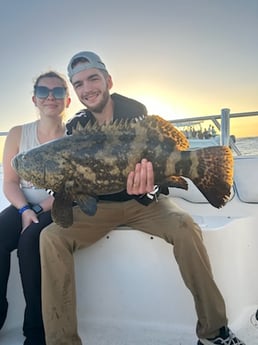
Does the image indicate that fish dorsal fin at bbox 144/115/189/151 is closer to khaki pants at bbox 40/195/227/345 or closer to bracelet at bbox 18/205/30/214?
khaki pants at bbox 40/195/227/345

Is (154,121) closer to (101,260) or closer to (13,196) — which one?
(101,260)

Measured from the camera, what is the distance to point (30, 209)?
2.43m

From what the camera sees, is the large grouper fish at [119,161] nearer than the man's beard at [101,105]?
Yes

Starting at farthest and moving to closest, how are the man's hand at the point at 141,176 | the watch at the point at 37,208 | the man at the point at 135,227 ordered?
the watch at the point at 37,208 < the man at the point at 135,227 < the man's hand at the point at 141,176

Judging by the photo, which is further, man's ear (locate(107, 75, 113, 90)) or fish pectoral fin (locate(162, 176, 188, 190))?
man's ear (locate(107, 75, 113, 90))

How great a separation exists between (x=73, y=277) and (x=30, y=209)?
1.94 feet

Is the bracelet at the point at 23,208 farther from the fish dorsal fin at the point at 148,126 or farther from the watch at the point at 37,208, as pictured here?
the fish dorsal fin at the point at 148,126

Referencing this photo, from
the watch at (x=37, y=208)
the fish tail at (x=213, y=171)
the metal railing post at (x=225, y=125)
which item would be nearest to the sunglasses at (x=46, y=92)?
the watch at (x=37, y=208)

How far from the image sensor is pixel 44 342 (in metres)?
2.12

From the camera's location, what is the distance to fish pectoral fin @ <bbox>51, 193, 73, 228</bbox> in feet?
6.40

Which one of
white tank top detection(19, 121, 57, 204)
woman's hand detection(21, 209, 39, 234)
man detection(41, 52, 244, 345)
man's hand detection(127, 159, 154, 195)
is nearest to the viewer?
man's hand detection(127, 159, 154, 195)

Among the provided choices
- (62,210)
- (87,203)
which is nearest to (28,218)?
(62,210)

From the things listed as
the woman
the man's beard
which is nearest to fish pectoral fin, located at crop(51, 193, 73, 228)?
the woman

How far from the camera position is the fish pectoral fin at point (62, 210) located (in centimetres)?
195
